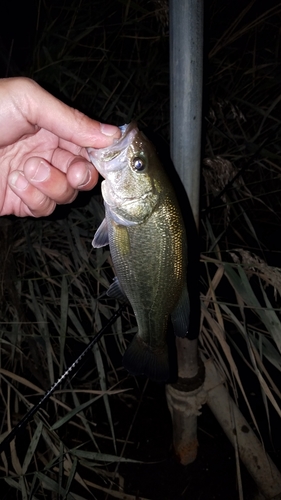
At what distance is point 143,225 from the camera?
58.6 inches

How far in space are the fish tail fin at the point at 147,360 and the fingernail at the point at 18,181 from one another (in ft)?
2.55

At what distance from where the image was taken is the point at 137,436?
2822mm

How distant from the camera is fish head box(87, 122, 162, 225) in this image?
1455 mm

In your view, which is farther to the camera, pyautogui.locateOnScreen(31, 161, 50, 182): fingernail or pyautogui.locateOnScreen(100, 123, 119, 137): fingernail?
pyautogui.locateOnScreen(31, 161, 50, 182): fingernail

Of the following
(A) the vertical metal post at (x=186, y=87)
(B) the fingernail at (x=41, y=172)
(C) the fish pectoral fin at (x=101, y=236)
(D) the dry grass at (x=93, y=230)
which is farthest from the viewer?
(D) the dry grass at (x=93, y=230)

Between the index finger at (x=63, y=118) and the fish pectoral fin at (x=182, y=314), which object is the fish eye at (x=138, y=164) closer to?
the index finger at (x=63, y=118)

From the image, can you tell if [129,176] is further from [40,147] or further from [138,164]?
[40,147]

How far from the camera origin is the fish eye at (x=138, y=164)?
57.6 inches

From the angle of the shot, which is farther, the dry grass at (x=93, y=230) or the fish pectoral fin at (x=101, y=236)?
the dry grass at (x=93, y=230)

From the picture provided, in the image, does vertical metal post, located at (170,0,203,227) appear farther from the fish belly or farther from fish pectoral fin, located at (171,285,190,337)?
fish pectoral fin, located at (171,285,190,337)

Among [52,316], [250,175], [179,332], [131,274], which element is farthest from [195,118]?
[250,175]

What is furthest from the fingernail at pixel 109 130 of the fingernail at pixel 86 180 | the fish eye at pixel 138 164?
the fingernail at pixel 86 180

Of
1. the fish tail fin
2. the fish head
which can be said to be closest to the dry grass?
the fish tail fin

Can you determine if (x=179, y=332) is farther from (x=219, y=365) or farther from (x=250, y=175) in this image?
(x=250, y=175)
